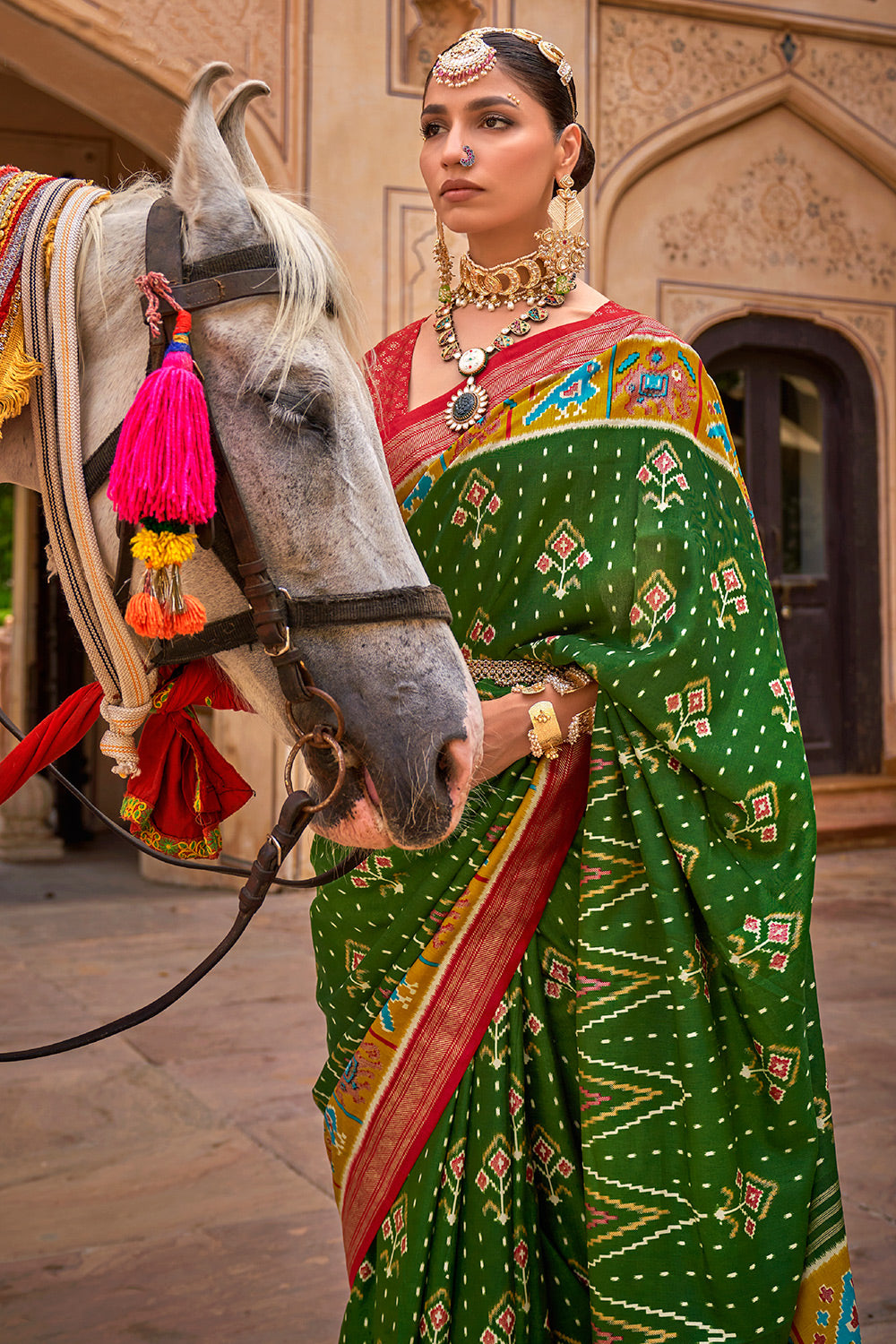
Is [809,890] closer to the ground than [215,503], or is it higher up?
closer to the ground

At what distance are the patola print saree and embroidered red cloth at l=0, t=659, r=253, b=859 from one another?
20 cm

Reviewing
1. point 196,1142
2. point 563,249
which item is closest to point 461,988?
point 563,249

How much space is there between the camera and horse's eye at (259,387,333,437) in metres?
1.05

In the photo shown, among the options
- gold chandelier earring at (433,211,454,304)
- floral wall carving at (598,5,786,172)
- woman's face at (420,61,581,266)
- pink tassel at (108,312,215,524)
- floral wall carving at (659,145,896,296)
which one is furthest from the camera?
floral wall carving at (659,145,896,296)

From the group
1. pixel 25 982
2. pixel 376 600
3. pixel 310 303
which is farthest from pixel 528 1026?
pixel 25 982

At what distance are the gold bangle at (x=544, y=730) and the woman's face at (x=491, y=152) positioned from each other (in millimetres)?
572

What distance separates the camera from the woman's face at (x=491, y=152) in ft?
4.48

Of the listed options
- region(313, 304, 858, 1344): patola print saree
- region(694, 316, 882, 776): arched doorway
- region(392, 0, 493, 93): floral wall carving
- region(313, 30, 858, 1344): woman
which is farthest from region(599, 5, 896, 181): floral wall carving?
region(313, 304, 858, 1344): patola print saree

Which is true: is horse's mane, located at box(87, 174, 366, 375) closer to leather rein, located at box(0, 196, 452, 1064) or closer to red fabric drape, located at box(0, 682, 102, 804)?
leather rein, located at box(0, 196, 452, 1064)

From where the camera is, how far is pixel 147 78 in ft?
15.1

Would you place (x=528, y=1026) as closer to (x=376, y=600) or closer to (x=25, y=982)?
(x=376, y=600)

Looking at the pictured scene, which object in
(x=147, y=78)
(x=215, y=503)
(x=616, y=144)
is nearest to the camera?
(x=215, y=503)

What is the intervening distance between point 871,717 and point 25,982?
4.22 metres

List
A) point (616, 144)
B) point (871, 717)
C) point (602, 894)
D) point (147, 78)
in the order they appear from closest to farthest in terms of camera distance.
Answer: point (602, 894) < point (147, 78) < point (616, 144) < point (871, 717)
